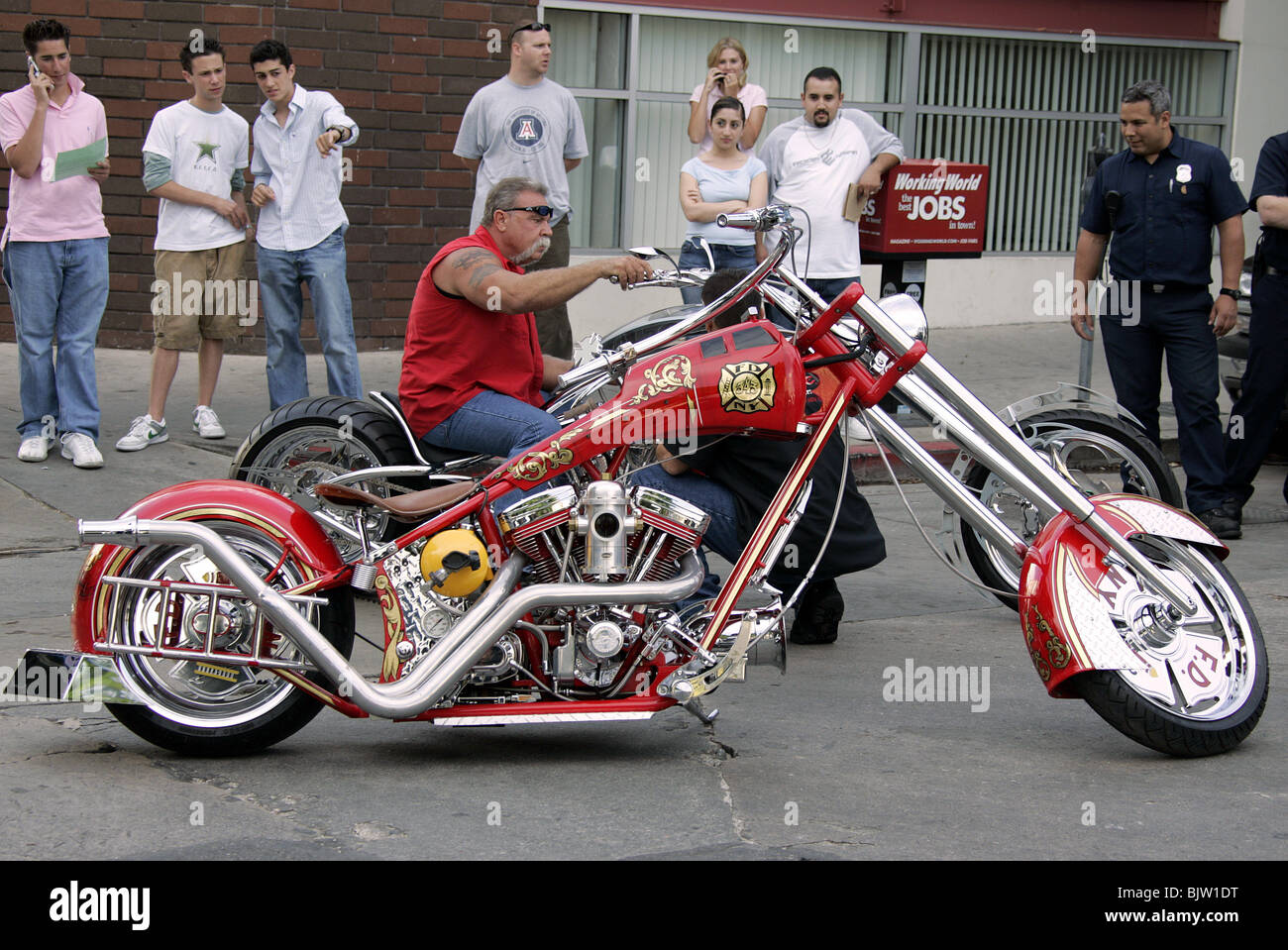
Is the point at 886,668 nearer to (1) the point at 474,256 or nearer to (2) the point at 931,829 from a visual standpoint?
(2) the point at 931,829

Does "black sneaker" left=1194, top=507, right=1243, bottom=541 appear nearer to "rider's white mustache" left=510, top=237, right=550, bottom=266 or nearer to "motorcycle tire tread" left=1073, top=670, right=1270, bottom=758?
"motorcycle tire tread" left=1073, top=670, right=1270, bottom=758

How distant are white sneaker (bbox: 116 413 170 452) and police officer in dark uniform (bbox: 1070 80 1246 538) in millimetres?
4787

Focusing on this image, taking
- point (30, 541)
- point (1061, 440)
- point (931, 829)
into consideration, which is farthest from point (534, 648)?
point (30, 541)

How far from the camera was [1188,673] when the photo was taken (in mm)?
4742

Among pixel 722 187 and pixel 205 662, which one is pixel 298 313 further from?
pixel 205 662

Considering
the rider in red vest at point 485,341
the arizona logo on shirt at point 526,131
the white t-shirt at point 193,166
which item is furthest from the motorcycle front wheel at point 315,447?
the arizona logo on shirt at point 526,131

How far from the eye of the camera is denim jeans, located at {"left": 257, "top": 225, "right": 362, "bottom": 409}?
8719 millimetres

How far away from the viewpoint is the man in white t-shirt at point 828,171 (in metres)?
9.70

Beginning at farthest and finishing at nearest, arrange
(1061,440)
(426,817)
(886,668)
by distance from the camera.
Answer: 1. (1061,440)
2. (886,668)
3. (426,817)

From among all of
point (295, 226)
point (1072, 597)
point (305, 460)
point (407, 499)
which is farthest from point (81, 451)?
point (1072, 597)

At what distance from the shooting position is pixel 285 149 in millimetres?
8898

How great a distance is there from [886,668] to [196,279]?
15.6 ft

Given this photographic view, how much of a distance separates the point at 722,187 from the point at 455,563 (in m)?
5.74

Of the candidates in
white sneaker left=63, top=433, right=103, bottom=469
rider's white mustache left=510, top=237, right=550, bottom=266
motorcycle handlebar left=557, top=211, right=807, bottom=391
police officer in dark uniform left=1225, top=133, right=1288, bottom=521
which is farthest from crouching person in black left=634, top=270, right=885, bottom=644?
white sneaker left=63, top=433, right=103, bottom=469
